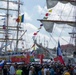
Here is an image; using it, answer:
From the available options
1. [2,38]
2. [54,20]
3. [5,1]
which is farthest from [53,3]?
[2,38]

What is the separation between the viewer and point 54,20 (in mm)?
37594

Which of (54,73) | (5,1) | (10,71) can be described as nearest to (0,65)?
(10,71)

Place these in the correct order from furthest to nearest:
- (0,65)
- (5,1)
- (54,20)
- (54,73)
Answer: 1. (5,1)
2. (54,20)
3. (0,65)
4. (54,73)

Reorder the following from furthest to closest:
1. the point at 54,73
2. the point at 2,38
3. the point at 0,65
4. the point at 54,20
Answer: the point at 2,38 < the point at 54,20 < the point at 0,65 < the point at 54,73

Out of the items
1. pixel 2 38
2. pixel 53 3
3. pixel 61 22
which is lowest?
Result: pixel 2 38

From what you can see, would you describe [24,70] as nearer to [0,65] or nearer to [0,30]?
[0,65]

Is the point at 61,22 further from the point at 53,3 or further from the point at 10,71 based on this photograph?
the point at 10,71

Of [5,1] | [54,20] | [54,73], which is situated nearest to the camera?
[54,73]

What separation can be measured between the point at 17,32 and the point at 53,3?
36341 mm

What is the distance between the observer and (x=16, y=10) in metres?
73.3

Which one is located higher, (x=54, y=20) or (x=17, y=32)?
(x=54, y=20)

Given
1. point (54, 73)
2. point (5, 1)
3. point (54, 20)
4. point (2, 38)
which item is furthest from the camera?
point (2, 38)

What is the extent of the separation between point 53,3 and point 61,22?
2.55 m

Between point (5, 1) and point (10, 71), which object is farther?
point (5, 1)
